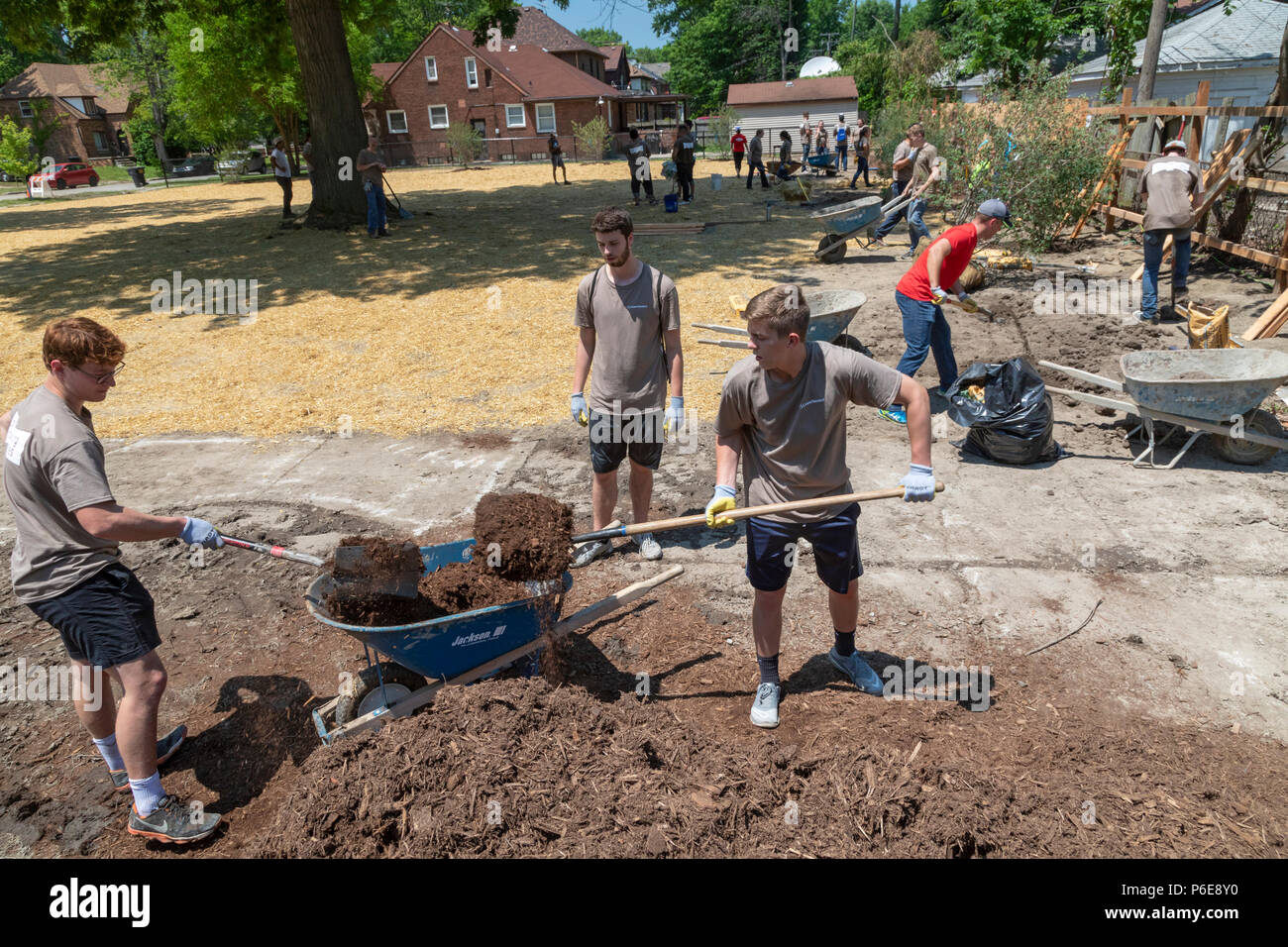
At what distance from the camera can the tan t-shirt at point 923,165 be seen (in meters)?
13.6

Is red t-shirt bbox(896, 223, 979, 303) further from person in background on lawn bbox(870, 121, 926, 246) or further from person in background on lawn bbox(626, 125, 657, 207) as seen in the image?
person in background on lawn bbox(626, 125, 657, 207)

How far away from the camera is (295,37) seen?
16875 mm

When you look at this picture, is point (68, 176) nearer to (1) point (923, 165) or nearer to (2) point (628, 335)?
(1) point (923, 165)

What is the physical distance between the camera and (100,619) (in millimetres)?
3088

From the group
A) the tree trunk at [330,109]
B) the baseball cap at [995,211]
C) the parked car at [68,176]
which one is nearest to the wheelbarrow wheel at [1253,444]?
the baseball cap at [995,211]

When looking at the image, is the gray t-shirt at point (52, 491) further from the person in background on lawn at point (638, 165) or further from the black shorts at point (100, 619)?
the person in background on lawn at point (638, 165)

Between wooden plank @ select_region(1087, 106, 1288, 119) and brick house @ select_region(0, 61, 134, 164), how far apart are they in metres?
66.7

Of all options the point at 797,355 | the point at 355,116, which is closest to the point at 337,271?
the point at 355,116

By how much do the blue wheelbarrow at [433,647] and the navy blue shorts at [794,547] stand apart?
2.43 ft

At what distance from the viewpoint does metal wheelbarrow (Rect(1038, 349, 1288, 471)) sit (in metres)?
5.66

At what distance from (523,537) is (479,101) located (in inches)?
2114

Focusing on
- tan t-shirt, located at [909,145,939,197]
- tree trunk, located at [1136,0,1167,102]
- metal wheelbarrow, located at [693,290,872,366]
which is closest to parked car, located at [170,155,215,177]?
tan t-shirt, located at [909,145,939,197]

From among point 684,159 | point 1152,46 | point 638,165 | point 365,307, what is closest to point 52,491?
point 365,307

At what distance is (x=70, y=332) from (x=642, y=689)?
9.61ft
